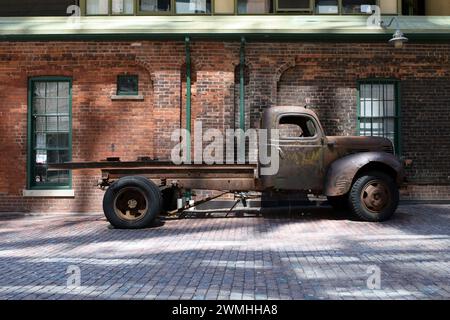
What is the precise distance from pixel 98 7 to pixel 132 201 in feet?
19.6

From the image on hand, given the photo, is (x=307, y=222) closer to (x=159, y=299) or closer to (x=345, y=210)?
(x=345, y=210)

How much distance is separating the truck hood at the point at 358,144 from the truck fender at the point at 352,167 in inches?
13.8

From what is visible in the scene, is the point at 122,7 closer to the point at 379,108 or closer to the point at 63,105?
the point at 63,105

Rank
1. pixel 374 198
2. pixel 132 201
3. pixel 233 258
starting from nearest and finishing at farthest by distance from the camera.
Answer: pixel 233 258 → pixel 132 201 → pixel 374 198

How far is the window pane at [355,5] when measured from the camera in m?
12.0

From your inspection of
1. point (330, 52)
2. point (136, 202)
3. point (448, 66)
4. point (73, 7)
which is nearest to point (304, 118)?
point (330, 52)

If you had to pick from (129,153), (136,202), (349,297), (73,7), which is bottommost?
(349,297)

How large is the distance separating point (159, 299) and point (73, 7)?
10.1 meters

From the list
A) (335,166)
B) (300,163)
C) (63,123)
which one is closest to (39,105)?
(63,123)

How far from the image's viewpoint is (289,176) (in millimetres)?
9172

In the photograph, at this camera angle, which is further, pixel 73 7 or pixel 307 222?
pixel 73 7

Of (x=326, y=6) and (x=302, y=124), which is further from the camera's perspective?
(x=326, y=6)

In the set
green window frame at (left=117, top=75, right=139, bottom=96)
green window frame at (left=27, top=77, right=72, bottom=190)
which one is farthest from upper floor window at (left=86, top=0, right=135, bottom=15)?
green window frame at (left=27, top=77, right=72, bottom=190)

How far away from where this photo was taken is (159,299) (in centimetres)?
431
